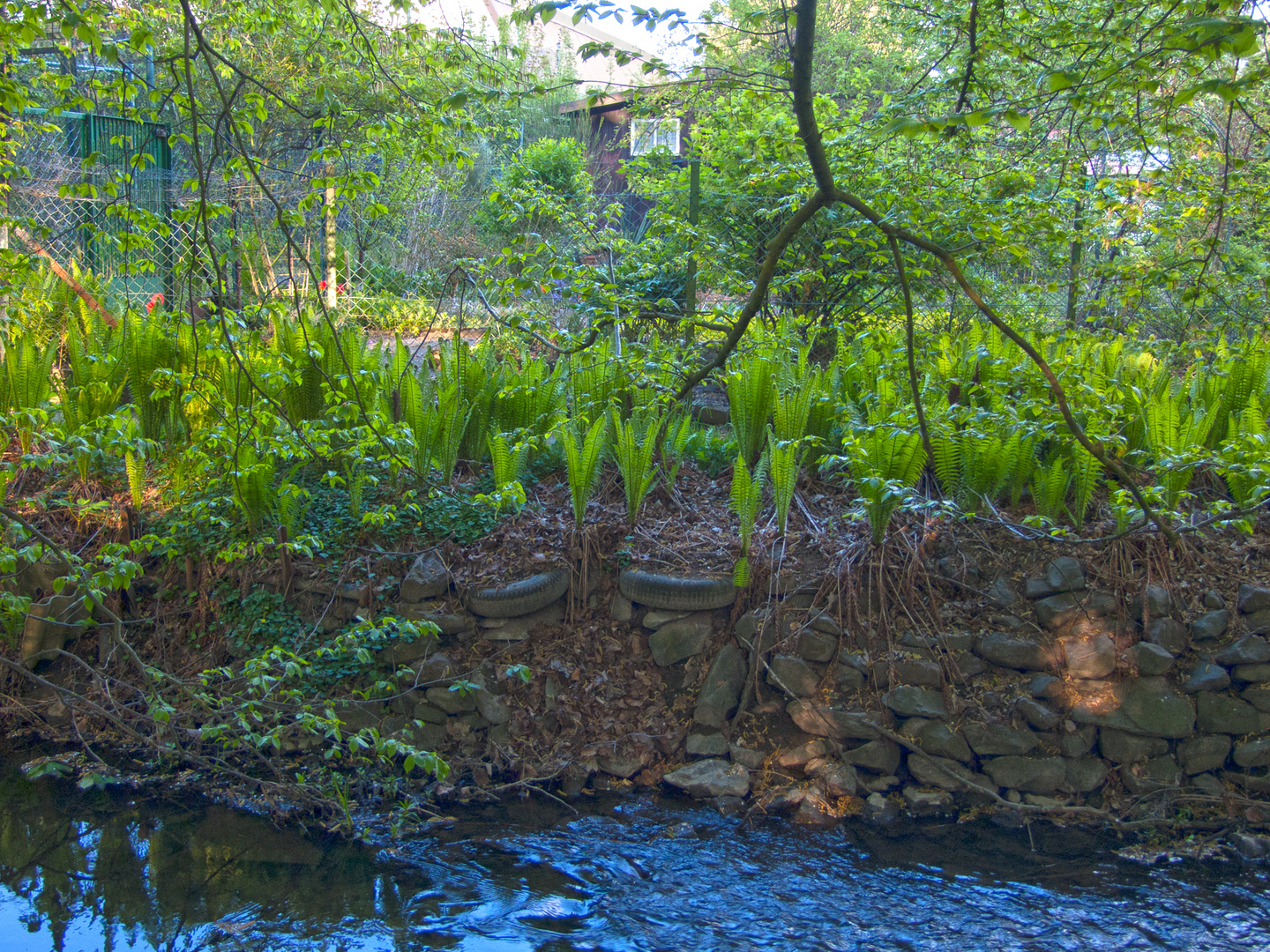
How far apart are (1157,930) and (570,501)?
281 centimetres

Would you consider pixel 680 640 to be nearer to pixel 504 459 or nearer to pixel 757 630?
pixel 757 630

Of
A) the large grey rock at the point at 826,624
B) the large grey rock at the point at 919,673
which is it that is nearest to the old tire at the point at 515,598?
the large grey rock at the point at 826,624

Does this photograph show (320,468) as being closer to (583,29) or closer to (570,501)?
(570,501)

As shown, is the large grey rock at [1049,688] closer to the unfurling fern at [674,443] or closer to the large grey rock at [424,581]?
the unfurling fern at [674,443]

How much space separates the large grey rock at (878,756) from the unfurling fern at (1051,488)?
1.15 meters

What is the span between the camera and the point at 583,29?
1812cm

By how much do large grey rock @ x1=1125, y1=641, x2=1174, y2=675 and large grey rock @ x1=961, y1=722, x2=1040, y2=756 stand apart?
0.50 metres

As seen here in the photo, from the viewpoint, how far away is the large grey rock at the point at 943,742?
10.8 feet

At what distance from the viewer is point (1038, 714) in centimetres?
330

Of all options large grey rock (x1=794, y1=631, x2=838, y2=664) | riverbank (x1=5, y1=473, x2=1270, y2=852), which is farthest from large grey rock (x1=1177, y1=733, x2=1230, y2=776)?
large grey rock (x1=794, y1=631, x2=838, y2=664)

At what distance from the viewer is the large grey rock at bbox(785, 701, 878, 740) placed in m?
3.34

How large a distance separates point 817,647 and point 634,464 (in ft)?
3.71

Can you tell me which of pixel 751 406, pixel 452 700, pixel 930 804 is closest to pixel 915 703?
pixel 930 804

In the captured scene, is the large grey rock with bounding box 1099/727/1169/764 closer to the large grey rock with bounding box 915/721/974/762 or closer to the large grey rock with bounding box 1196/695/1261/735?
the large grey rock with bounding box 1196/695/1261/735
